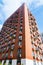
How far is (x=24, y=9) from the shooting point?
61688mm

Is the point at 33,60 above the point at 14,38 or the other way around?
the other way around

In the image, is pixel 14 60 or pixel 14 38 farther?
pixel 14 38

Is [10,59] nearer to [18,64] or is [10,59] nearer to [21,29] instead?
[18,64]

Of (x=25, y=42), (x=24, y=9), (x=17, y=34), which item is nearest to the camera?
(x=25, y=42)

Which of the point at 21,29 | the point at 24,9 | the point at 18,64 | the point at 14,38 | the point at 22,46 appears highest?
the point at 24,9

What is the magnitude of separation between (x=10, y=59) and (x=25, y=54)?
557 centimetres

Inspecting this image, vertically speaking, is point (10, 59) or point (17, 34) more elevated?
point (17, 34)

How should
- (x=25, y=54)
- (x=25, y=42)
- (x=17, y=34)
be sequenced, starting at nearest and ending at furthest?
(x=25, y=54), (x=25, y=42), (x=17, y=34)

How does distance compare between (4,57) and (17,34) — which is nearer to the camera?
(4,57)

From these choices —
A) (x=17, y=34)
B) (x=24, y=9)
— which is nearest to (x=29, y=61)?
(x=17, y=34)

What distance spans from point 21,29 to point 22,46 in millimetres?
9755

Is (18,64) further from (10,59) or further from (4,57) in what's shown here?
(4,57)

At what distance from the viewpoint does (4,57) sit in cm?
4562

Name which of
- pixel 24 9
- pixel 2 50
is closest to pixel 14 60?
pixel 2 50
